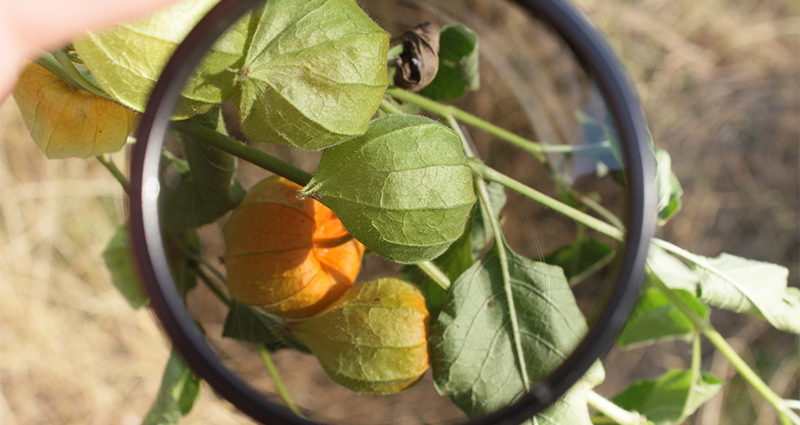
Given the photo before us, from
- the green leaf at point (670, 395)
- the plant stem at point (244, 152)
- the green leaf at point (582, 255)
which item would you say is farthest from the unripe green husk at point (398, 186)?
the green leaf at point (670, 395)

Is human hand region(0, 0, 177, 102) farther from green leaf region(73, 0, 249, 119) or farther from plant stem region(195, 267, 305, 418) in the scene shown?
plant stem region(195, 267, 305, 418)

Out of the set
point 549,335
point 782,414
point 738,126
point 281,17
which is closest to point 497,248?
point 549,335

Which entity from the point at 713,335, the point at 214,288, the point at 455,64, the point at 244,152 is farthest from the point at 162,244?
the point at 713,335

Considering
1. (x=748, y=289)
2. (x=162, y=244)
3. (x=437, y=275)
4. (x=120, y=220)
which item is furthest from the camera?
(x=120, y=220)

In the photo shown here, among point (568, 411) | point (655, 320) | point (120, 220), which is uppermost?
point (568, 411)

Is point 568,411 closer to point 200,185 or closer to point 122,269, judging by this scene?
point 200,185

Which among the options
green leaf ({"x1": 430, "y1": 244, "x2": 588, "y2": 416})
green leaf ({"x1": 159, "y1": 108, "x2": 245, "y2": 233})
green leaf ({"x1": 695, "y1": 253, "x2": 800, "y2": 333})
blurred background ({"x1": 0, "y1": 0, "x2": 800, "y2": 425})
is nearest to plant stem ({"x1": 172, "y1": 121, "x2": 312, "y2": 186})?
green leaf ({"x1": 159, "y1": 108, "x2": 245, "y2": 233})

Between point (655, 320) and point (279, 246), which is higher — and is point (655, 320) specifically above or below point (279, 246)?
below

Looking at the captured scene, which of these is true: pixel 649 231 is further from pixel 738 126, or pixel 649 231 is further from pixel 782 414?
pixel 738 126

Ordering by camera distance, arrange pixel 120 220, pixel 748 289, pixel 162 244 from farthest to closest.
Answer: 1. pixel 120 220
2. pixel 748 289
3. pixel 162 244
